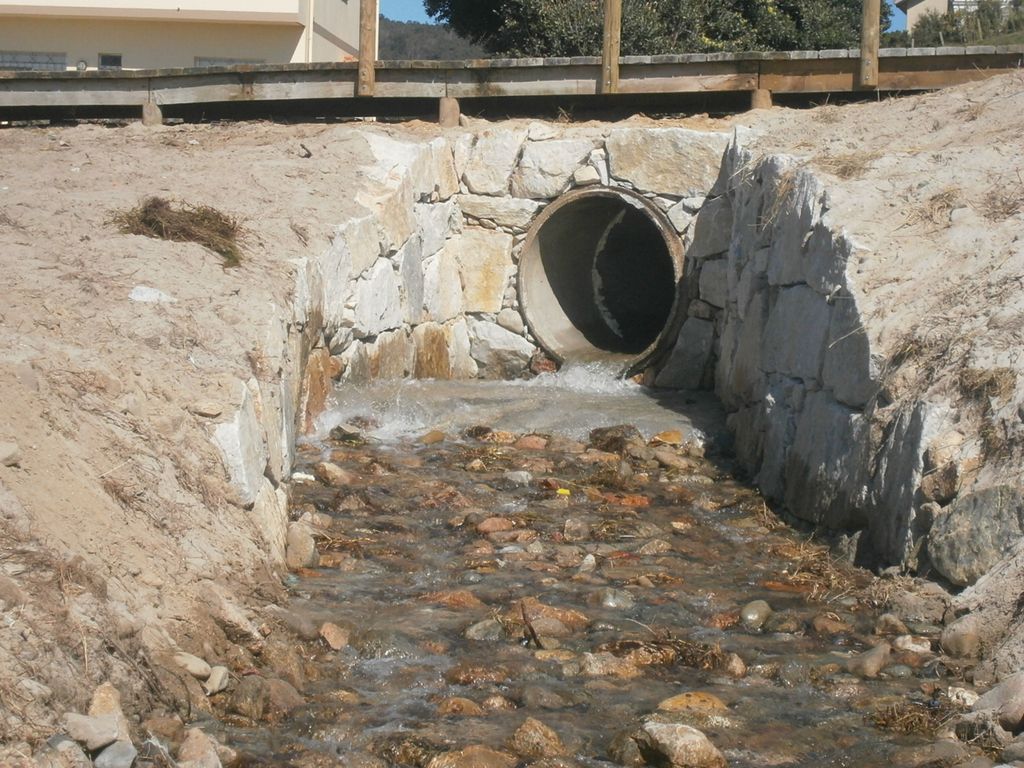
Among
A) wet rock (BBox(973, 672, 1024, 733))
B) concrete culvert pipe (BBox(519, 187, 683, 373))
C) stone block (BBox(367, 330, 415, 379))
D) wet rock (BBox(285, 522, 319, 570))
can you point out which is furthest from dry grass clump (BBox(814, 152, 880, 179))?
wet rock (BBox(973, 672, 1024, 733))

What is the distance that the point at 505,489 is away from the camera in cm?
751

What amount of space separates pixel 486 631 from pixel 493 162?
6.52 meters

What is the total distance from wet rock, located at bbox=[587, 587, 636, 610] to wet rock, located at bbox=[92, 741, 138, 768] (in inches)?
95.4

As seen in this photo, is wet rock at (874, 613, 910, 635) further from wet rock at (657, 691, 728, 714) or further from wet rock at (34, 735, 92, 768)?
A: wet rock at (34, 735, 92, 768)

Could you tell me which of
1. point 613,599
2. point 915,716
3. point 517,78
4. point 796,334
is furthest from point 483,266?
point 915,716

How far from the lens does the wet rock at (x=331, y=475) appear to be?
7.27 m

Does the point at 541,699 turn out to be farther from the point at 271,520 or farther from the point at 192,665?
the point at 271,520

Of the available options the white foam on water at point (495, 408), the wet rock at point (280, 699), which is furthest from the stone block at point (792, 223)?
the wet rock at point (280, 699)

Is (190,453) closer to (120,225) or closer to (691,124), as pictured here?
(120,225)

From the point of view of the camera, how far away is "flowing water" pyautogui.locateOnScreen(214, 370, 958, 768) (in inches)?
169

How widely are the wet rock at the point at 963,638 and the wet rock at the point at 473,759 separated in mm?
1862

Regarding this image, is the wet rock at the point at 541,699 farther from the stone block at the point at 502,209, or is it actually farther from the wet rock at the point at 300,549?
the stone block at the point at 502,209

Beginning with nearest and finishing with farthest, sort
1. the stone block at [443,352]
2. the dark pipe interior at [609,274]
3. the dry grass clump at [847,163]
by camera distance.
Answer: the dry grass clump at [847,163]
the stone block at [443,352]
the dark pipe interior at [609,274]

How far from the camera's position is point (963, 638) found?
4.92 metres
